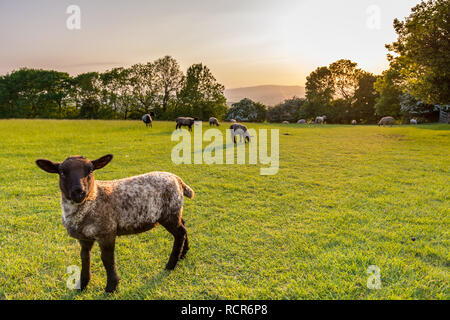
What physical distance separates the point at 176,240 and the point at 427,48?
25.9 metres

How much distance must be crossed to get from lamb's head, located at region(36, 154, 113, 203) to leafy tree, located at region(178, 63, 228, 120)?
57.9m

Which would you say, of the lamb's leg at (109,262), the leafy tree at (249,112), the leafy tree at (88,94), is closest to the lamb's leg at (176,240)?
the lamb's leg at (109,262)

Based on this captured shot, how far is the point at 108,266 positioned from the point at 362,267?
3.89 meters

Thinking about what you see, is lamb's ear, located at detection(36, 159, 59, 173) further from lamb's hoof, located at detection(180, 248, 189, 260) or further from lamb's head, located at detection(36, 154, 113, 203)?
lamb's hoof, located at detection(180, 248, 189, 260)

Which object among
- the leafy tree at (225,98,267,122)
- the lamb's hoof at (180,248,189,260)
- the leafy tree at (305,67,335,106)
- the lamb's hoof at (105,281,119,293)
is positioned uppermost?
the leafy tree at (305,67,335,106)

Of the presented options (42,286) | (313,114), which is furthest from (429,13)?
(313,114)

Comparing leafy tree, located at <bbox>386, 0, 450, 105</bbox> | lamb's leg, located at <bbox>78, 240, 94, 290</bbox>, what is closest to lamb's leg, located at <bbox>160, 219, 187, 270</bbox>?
lamb's leg, located at <bbox>78, 240, 94, 290</bbox>

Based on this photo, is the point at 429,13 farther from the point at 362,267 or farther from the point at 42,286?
the point at 42,286

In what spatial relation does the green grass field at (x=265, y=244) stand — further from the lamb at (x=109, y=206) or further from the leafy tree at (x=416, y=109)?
the leafy tree at (x=416, y=109)

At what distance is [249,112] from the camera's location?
228 ft

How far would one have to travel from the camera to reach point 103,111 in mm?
60375

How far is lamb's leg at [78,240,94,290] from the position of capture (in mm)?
3135

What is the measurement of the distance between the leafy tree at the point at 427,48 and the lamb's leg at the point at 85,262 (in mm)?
25169

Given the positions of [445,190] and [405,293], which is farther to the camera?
[445,190]
